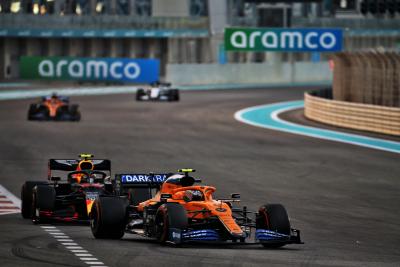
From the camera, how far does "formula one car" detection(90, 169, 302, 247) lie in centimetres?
1619

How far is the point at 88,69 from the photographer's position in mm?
68000

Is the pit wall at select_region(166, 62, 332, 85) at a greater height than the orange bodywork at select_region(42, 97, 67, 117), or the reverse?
the orange bodywork at select_region(42, 97, 67, 117)

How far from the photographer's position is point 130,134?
3994cm

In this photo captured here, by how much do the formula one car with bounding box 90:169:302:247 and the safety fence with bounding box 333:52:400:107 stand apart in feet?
82.2

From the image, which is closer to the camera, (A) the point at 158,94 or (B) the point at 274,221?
(B) the point at 274,221

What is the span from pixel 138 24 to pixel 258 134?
146 feet

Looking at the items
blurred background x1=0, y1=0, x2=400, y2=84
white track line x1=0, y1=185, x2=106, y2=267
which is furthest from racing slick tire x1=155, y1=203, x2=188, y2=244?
blurred background x1=0, y1=0, x2=400, y2=84

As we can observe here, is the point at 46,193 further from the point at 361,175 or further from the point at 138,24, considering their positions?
the point at 138,24

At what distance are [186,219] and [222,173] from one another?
1215 centimetres

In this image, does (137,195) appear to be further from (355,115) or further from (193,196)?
(355,115)

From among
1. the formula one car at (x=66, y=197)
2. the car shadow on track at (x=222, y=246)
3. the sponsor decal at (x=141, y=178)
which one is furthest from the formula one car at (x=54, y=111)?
the car shadow on track at (x=222, y=246)

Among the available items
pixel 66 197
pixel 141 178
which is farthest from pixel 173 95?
pixel 141 178

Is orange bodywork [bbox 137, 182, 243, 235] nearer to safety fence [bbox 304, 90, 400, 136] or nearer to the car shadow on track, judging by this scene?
the car shadow on track

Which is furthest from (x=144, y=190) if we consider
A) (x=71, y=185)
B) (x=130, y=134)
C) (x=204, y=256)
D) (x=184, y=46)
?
(x=184, y=46)
